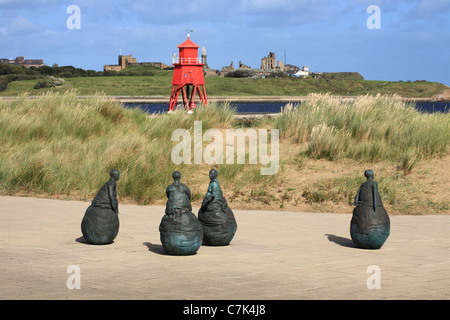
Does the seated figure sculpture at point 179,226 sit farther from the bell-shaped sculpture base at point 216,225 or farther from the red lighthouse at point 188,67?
the red lighthouse at point 188,67

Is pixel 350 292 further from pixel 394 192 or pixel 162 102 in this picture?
pixel 162 102

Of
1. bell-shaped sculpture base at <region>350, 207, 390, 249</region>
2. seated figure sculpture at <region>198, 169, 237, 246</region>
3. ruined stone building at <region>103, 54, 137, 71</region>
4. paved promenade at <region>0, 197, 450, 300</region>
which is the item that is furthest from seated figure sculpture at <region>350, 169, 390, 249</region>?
ruined stone building at <region>103, 54, 137, 71</region>

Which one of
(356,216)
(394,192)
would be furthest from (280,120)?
(356,216)

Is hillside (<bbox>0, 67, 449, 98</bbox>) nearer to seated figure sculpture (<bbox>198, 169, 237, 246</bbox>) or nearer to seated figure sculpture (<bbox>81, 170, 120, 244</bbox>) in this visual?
seated figure sculpture (<bbox>81, 170, 120, 244</bbox>)

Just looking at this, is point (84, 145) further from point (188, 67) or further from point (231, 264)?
point (188, 67)

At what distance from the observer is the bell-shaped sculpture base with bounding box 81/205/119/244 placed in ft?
29.5

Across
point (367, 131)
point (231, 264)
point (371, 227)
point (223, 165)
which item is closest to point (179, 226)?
point (231, 264)

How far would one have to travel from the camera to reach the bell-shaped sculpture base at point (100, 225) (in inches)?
353

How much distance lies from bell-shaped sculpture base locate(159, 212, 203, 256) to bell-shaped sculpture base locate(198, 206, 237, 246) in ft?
2.38

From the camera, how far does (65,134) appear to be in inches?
740

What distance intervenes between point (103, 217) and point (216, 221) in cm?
161

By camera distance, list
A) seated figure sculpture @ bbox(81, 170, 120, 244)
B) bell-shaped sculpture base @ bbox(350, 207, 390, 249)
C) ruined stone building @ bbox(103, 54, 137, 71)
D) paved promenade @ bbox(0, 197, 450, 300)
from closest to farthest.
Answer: paved promenade @ bbox(0, 197, 450, 300)
seated figure sculpture @ bbox(81, 170, 120, 244)
bell-shaped sculpture base @ bbox(350, 207, 390, 249)
ruined stone building @ bbox(103, 54, 137, 71)

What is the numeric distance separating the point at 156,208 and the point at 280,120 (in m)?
7.73

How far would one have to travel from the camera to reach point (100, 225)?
897 cm
